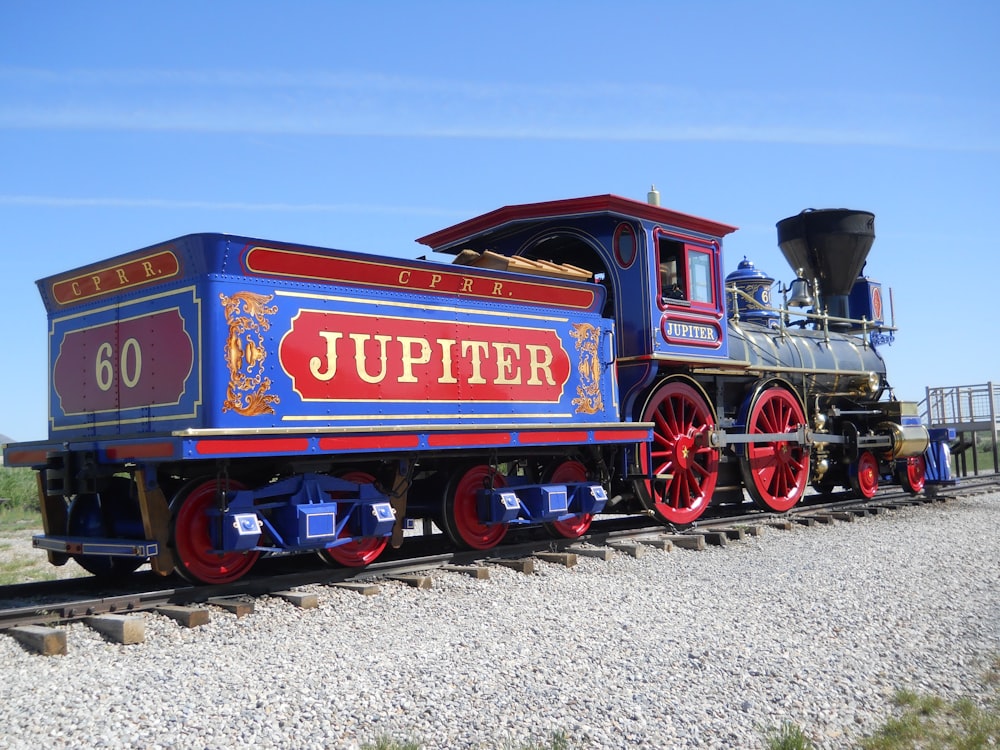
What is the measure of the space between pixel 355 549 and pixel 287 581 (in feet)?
2.64

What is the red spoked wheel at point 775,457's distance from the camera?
11672mm

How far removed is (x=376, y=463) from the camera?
7.98 metres

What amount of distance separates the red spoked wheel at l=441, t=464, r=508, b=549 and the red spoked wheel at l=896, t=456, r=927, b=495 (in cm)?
877

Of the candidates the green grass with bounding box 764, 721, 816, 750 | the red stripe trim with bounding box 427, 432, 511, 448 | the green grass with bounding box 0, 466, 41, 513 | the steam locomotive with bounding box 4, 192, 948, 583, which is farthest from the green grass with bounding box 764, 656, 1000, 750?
the green grass with bounding box 0, 466, 41, 513

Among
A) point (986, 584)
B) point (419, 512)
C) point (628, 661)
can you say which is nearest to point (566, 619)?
point (628, 661)

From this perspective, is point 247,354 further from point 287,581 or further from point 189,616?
point 189,616

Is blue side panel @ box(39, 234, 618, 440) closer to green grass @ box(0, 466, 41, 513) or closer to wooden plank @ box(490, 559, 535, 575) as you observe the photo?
wooden plank @ box(490, 559, 535, 575)

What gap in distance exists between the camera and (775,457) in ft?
40.0

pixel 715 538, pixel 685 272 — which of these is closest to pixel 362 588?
pixel 715 538

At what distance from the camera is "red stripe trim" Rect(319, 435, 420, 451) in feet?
22.5

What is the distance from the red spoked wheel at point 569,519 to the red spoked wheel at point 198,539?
332cm

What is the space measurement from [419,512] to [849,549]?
4191 mm

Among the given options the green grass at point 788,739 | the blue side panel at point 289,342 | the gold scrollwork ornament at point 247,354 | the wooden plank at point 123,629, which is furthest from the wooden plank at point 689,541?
the wooden plank at point 123,629

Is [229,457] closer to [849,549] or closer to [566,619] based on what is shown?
[566,619]
